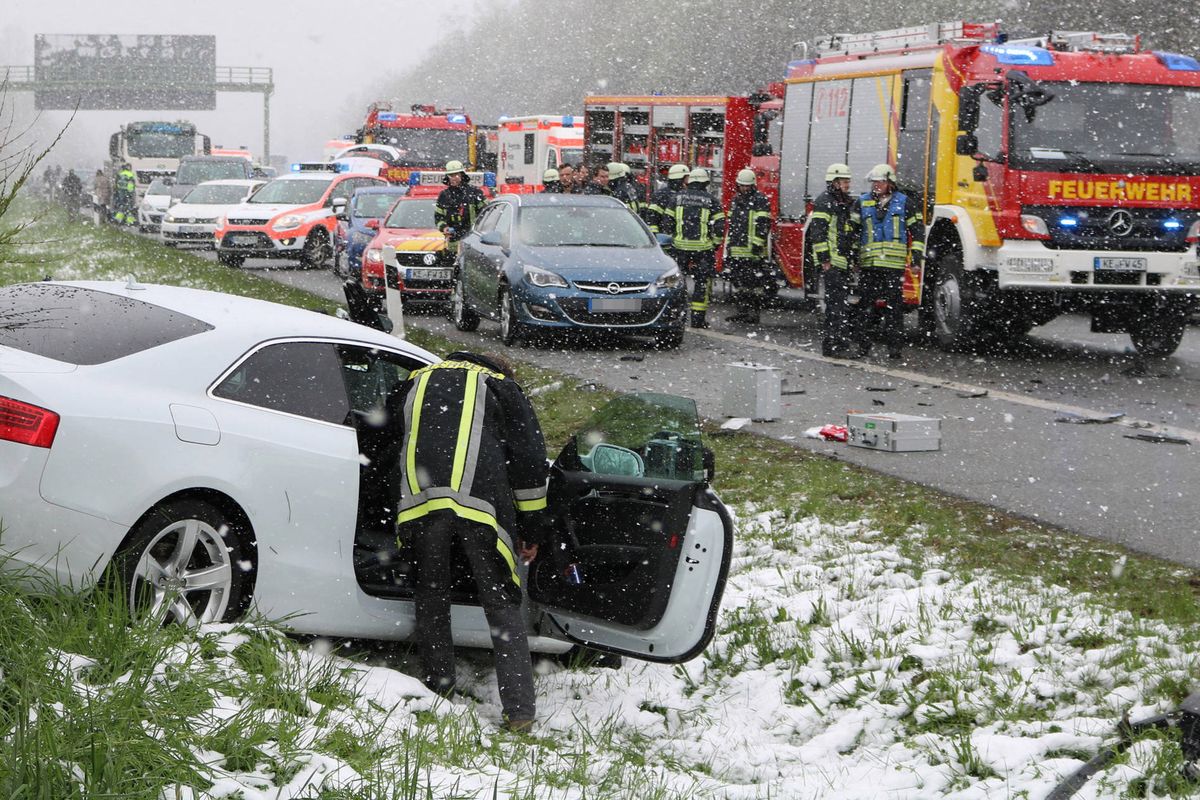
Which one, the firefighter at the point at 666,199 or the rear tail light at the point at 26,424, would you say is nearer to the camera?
the rear tail light at the point at 26,424

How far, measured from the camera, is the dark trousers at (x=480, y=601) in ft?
18.1

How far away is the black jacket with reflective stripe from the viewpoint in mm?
5480

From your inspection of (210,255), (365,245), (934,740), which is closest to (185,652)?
Answer: (934,740)

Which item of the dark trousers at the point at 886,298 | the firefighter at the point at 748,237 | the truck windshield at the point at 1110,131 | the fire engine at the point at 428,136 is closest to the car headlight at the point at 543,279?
the dark trousers at the point at 886,298

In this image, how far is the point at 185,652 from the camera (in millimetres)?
5062

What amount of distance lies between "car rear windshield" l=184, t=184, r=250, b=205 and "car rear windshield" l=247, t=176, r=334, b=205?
571 cm

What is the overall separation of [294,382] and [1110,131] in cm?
1088

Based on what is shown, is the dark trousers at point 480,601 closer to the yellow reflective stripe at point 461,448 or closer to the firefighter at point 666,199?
the yellow reflective stripe at point 461,448

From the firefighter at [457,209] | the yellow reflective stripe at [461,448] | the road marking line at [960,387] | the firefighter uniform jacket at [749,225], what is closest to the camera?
the yellow reflective stripe at [461,448]

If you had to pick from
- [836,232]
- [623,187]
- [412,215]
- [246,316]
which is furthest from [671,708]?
[412,215]

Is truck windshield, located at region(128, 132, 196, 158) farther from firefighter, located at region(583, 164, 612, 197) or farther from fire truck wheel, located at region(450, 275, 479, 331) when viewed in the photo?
fire truck wheel, located at region(450, 275, 479, 331)

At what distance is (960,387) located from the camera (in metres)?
13.4

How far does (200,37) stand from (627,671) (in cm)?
8688

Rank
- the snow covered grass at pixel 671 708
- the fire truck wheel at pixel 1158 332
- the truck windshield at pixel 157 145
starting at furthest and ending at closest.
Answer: the truck windshield at pixel 157 145
the fire truck wheel at pixel 1158 332
the snow covered grass at pixel 671 708
